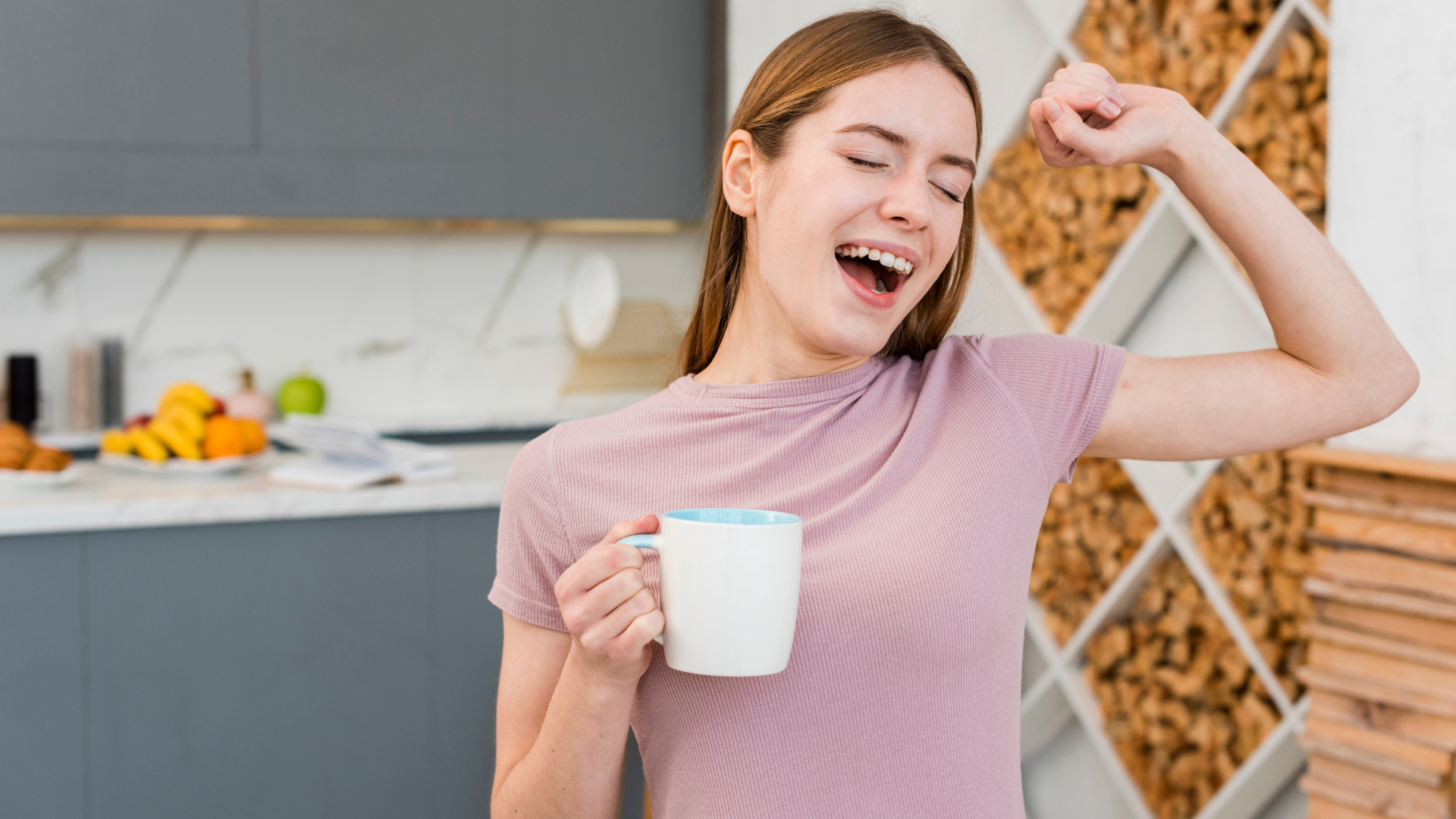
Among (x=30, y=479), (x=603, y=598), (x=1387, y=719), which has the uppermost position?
(x=603, y=598)

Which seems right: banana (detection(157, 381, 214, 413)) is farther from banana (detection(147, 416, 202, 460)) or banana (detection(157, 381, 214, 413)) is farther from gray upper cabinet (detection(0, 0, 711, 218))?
gray upper cabinet (detection(0, 0, 711, 218))

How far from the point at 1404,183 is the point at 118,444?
2.32m

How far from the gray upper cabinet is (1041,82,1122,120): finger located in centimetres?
211

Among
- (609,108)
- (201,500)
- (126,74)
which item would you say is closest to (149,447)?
(201,500)

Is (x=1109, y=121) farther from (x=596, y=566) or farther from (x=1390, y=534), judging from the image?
(x=1390, y=534)

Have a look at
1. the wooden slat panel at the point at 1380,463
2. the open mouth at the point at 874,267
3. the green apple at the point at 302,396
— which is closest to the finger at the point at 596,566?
the open mouth at the point at 874,267

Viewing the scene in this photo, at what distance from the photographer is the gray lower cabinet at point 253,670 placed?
6.36 feet

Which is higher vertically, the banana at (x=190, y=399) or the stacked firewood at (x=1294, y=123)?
the stacked firewood at (x=1294, y=123)

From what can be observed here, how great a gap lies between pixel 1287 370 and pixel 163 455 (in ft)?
6.88

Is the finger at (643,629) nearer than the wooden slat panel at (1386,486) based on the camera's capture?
Yes

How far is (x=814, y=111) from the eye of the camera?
2.73 ft

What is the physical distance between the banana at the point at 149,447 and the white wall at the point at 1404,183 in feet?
6.81

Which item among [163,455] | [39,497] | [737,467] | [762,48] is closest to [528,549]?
[737,467]

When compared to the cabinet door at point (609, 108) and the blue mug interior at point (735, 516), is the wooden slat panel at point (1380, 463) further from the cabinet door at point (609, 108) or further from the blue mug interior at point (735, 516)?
the cabinet door at point (609, 108)
